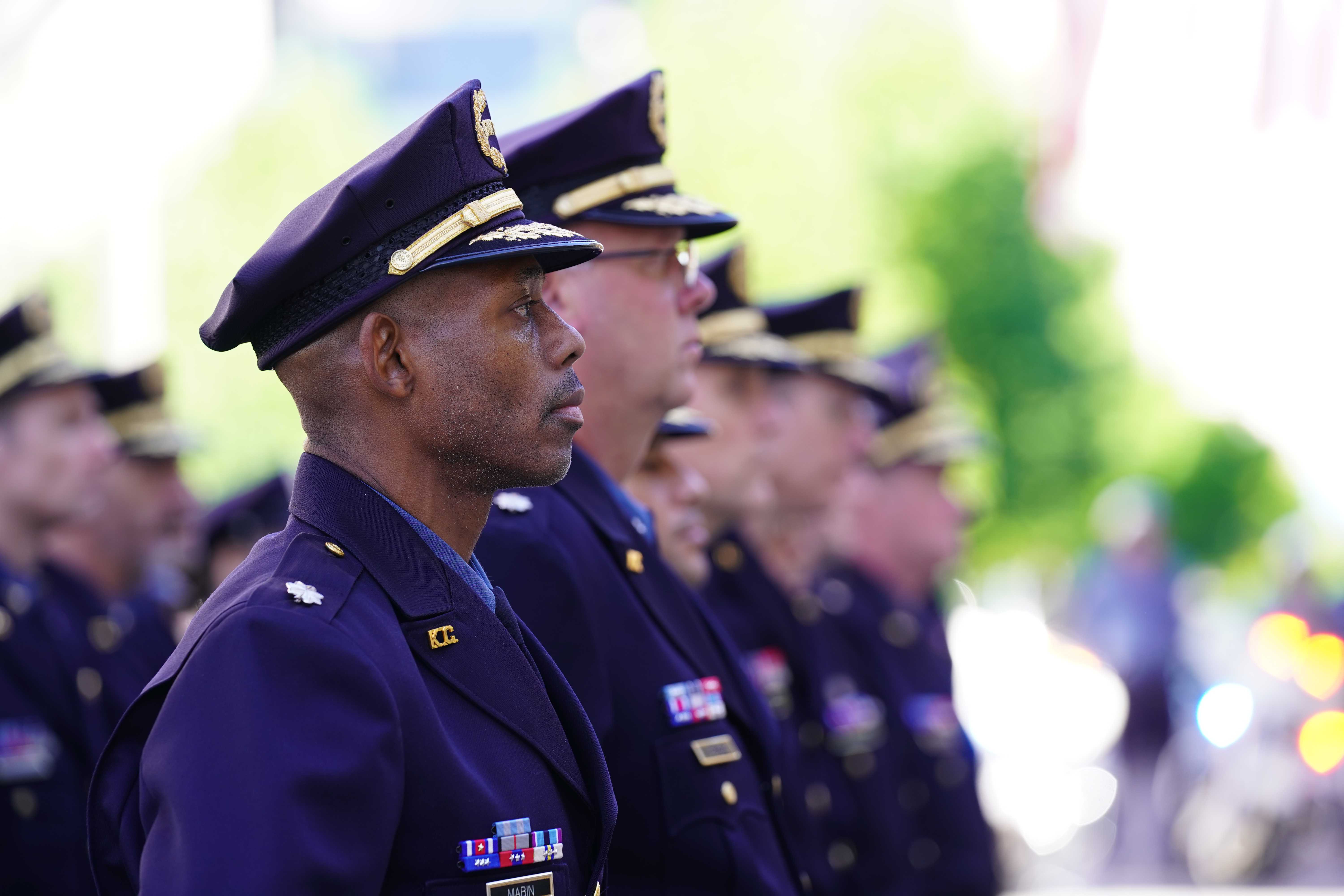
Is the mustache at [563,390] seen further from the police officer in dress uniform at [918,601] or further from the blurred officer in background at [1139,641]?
the blurred officer in background at [1139,641]

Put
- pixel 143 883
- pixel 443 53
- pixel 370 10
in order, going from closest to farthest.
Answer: pixel 143 883, pixel 370 10, pixel 443 53

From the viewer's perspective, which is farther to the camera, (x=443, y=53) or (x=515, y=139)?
(x=443, y=53)

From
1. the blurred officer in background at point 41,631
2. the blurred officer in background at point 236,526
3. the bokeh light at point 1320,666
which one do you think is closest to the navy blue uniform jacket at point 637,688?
the blurred officer in background at point 41,631

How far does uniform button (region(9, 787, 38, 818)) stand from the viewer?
4.86 m

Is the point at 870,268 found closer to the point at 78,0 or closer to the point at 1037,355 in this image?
the point at 1037,355

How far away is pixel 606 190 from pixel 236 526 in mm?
3355

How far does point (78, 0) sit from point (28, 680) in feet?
41.9

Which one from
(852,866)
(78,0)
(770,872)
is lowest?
(852,866)

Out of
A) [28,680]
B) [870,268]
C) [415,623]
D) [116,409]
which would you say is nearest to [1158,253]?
[870,268]

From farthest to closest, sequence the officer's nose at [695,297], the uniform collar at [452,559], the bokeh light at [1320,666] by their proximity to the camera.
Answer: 1. the bokeh light at [1320,666]
2. the officer's nose at [695,297]
3. the uniform collar at [452,559]

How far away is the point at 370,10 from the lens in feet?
196

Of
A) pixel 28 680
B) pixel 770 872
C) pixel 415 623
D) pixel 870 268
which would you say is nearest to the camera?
pixel 415 623

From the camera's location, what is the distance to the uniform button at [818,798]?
552 centimetres

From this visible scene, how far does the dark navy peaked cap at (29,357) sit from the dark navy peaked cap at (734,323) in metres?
2.19
